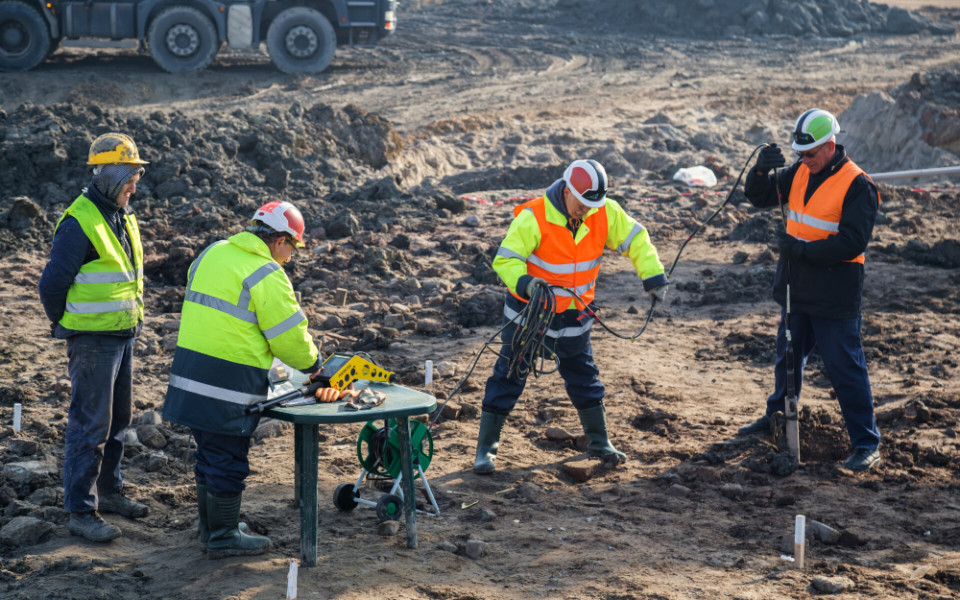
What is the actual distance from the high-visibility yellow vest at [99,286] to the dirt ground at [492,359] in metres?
1.12

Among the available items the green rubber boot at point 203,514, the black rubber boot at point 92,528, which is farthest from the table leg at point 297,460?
the black rubber boot at point 92,528

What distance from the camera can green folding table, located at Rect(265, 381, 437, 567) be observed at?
466cm

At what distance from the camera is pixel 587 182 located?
5719 mm

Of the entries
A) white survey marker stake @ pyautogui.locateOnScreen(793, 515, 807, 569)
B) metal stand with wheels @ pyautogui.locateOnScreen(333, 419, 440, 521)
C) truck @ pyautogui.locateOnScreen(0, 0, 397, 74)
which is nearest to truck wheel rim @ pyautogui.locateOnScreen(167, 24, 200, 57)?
truck @ pyautogui.locateOnScreen(0, 0, 397, 74)

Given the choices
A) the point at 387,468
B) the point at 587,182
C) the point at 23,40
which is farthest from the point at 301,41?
the point at 387,468

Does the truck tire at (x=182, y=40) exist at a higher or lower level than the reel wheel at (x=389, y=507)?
higher

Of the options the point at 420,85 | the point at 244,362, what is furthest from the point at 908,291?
the point at 420,85

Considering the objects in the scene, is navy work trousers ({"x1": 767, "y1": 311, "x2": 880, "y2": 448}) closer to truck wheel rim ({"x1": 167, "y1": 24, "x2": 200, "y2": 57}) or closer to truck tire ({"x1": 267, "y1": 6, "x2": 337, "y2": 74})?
truck tire ({"x1": 267, "y1": 6, "x2": 337, "y2": 74})

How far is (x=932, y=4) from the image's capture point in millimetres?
38469

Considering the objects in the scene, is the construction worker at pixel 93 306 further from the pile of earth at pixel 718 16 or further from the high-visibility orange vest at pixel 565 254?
the pile of earth at pixel 718 16

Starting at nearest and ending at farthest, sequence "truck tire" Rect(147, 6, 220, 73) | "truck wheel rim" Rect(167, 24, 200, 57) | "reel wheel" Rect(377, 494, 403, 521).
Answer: "reel wheel" Rect(377, 494, 403, 521)
"truck tire" Rect(147, 6, 220, 73)
"truck wheel rim" Rect(167, 24, 200, 57)

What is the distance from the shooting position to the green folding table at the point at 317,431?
15.3 feet

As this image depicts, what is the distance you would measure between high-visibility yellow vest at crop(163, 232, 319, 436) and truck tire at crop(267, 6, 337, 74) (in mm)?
16184

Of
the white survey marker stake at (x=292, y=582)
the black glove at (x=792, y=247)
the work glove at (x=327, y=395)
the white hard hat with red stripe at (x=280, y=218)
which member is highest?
the white hard hat with red stripe at (x=280, y=218)
